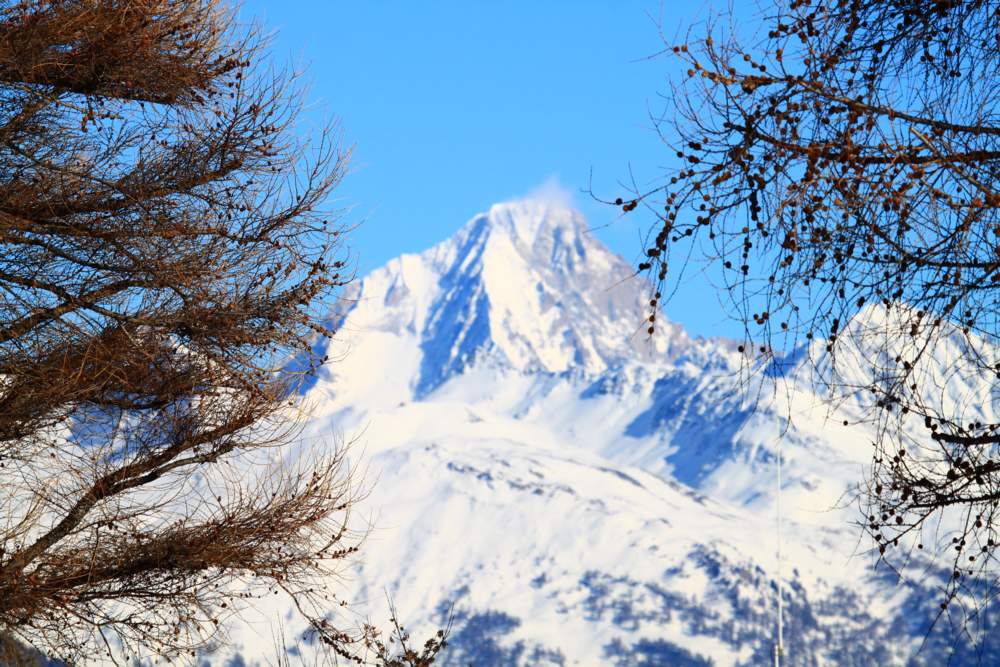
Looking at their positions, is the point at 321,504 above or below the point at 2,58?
below

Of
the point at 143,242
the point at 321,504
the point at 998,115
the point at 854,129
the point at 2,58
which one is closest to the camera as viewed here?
the point at 854,129

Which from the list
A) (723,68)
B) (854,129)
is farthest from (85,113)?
(854,129)

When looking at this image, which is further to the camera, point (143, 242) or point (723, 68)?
point (143, 242)

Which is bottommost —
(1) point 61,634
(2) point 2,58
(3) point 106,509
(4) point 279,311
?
(1) point 61,634

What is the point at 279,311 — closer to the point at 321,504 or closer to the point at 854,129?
the point at 321,504

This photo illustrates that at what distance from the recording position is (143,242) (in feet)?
30.3

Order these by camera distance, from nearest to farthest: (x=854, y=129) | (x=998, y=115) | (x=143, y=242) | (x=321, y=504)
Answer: (x=854, y=129) → (x=998, y=115) → (x=143, y=242) → (x=321, y=504)

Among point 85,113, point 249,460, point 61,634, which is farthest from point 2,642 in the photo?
point 85,113

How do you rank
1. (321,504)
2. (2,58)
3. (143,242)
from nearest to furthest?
(2,58)
(143,242)
(321,504)

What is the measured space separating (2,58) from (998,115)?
7035mm

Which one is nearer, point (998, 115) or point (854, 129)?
point (854, 129)

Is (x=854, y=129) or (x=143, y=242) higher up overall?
(x=143, y=242)

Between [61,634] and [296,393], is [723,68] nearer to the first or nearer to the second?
[296,393]

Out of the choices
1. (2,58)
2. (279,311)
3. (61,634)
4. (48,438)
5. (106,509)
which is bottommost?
(61,634)
